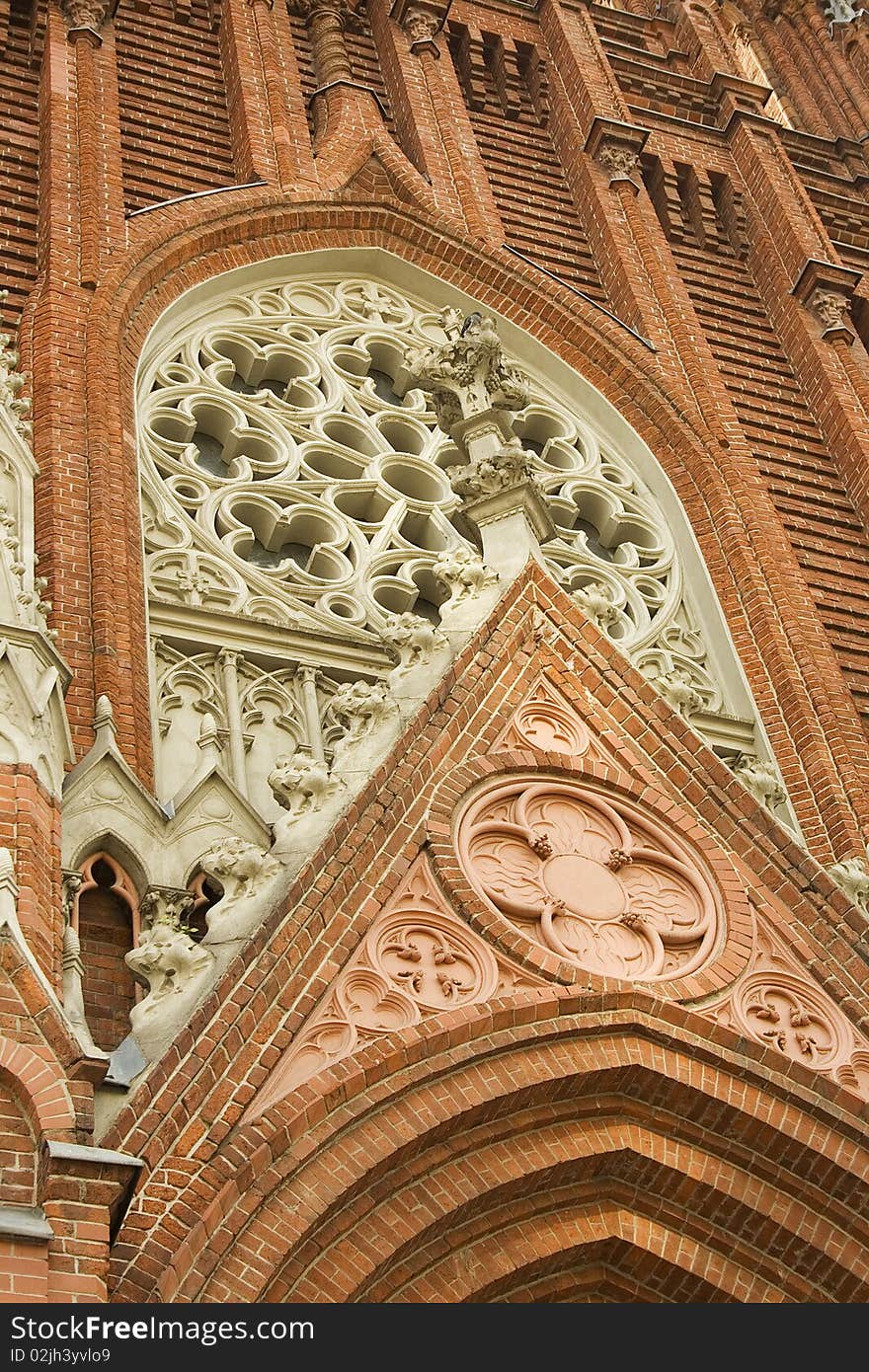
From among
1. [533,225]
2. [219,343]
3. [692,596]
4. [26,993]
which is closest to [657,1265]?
[26,993]

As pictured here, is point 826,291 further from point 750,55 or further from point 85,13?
point 750,55

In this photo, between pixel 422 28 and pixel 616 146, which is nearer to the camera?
pixel 616 146

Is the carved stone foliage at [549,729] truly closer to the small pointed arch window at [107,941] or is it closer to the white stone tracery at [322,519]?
the white stone tracery at [322,519]

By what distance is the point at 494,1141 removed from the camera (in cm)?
953

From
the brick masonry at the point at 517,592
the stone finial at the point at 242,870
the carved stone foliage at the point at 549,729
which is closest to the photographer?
the brick masonry at the point at 517,592

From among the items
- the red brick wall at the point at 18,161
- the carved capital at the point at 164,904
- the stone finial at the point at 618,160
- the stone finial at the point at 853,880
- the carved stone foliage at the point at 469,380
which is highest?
the stone finial at the point at 618,160

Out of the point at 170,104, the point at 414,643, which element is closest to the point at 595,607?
the point at 414,643

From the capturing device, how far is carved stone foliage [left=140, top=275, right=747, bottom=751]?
1316cm

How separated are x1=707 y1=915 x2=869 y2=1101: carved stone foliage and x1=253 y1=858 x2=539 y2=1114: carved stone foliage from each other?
3.73ft

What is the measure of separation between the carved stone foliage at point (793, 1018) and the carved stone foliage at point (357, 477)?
2220 millimetres

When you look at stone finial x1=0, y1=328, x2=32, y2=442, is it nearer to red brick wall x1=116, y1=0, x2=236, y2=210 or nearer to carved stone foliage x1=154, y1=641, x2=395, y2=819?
carved stone foliage x1=154, y1=641, x2=395, y2=819

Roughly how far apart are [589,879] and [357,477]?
5.54 metres

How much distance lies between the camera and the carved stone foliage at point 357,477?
518 inches

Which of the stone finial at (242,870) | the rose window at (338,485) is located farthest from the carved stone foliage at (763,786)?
the stone finial at (242,870)
